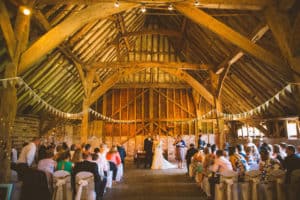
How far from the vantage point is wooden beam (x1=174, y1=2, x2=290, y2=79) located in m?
5.30

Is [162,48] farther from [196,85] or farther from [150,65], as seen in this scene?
[196,85]

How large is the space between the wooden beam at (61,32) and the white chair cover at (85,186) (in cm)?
233

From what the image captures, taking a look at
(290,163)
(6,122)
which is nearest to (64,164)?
(6,122)

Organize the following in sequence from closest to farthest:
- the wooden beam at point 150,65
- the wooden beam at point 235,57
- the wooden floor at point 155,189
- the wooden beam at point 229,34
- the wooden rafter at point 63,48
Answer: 1. the wooden beam at point 229,34
2. the wooden floor at point 155,189
3. the wooden rafter at point 63,48
4. the wooden beam at point 235,57
5. the wooden beam at point 150,65

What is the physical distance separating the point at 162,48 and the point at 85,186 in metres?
11.4

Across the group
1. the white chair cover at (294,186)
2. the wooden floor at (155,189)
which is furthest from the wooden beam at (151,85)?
the white chair cover at (294,186)

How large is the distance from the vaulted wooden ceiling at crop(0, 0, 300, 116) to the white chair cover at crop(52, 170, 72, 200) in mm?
2147

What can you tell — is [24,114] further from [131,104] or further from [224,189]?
[224,189]

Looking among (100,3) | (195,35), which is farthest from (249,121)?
(100,3)

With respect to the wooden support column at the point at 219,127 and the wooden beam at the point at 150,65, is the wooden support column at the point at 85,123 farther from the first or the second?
the wooden support column at the point at 219,127

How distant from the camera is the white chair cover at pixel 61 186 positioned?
442cm

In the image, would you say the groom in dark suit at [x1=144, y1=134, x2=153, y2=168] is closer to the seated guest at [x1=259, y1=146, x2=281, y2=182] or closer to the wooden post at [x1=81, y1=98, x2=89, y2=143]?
the wooden post at [x1=81, y1=98, x2=89, y2=143]

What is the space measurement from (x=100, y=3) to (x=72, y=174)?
12.8ft

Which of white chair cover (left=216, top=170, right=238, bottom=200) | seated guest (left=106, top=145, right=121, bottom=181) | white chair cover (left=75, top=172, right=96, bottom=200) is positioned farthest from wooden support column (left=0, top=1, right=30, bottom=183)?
white chair cover (left=216, top=170, right=238, bottom=200)
